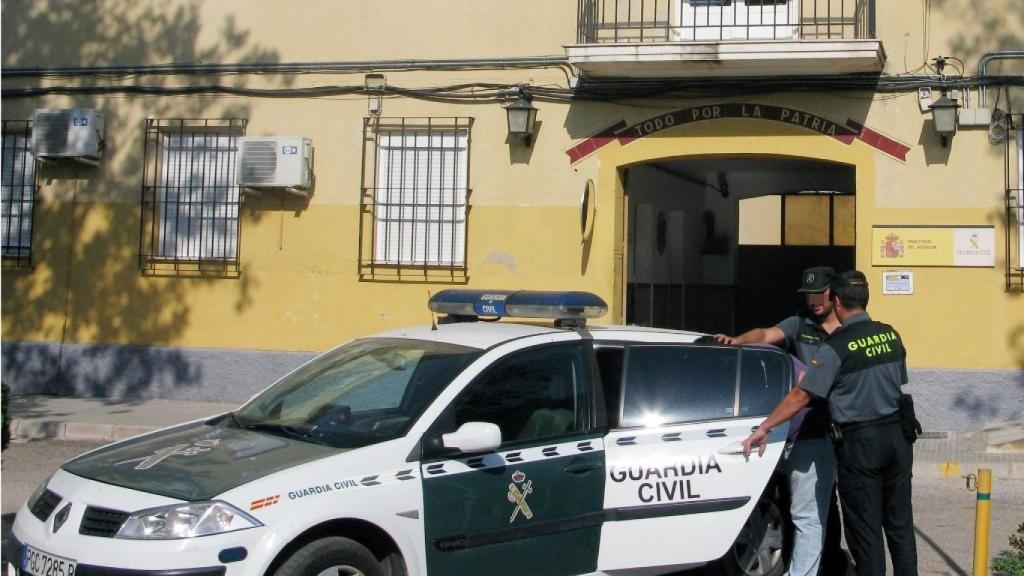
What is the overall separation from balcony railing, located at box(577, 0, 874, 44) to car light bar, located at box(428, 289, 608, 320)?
6589 millimetres

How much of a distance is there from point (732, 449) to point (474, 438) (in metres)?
1.51

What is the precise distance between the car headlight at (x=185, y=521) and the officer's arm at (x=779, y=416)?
2.54 meters

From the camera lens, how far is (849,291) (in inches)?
215

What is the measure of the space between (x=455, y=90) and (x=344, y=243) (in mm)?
2205

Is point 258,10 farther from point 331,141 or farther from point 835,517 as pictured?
point 835,517

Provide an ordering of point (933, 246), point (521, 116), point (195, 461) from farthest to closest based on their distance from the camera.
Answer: point (521, 116) < point (933, 246) < point (195, 461)

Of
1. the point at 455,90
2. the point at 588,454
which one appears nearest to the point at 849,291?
the point at 588,454

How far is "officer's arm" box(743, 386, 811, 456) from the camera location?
5348 mm

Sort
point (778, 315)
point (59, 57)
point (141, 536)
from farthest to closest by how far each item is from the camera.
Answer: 1. point (778, 315)
2. point (59, 57)
3. point (141, 536)

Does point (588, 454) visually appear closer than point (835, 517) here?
Yes

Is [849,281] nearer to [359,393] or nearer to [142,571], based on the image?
[359,393]

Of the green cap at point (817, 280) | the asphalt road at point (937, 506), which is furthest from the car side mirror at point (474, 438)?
the asphalt road at point (937, 506)

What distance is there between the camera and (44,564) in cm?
445

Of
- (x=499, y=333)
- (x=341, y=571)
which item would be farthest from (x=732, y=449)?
(x=341, y=571)
